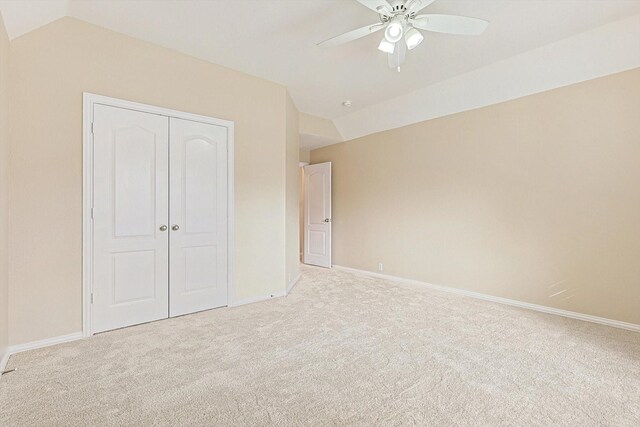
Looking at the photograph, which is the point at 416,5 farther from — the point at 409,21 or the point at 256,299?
the point at 256,299

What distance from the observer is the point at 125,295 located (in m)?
2.87

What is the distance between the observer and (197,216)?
130 inches

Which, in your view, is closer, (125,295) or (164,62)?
(125,295)

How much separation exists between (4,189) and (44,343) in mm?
1273

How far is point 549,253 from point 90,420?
4.22 meters

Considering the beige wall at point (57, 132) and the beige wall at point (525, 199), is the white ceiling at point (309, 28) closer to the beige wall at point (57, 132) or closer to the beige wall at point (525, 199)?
Answer: the beige wall at point (57, 132)

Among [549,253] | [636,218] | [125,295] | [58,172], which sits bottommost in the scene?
[125,295]

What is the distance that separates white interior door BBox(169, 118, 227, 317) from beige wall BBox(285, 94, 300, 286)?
97 centimetres

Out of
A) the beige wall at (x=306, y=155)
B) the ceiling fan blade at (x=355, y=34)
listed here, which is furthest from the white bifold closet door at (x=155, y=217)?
the beige wall at (x=306, y=155)

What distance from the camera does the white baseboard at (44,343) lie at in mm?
2347

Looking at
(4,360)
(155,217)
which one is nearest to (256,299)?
(155,217)

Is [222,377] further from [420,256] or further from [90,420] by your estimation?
[420,256]

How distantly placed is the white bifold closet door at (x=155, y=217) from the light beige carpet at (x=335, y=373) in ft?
0.90

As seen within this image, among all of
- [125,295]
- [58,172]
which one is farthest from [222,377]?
[58,172]
